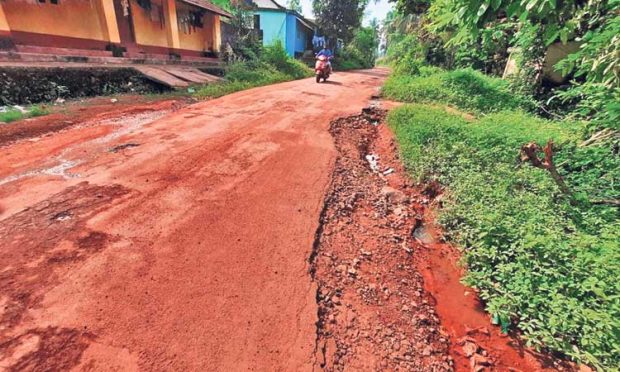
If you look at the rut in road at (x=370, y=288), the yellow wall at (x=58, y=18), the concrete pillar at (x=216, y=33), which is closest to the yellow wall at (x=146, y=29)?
the yellow wall at (x=58, y=18)

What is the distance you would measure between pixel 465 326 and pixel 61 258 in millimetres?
3123

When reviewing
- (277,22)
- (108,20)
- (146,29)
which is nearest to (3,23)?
(108,20)

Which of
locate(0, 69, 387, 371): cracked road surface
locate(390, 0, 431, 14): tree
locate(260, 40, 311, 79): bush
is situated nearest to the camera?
locate(0, 69, 387, 371): cracked road surface

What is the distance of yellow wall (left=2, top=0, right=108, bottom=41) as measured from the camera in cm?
765

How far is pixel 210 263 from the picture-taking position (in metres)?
2.40

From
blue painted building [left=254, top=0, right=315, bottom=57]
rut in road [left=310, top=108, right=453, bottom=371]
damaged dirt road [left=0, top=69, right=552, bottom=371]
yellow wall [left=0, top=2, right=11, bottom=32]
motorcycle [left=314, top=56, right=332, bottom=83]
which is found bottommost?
rut in road [left=310, top=108, right=453, bottom=371]

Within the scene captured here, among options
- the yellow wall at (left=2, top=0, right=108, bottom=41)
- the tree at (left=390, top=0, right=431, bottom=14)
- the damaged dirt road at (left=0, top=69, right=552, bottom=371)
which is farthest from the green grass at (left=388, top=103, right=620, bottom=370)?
the yellow wall at (left=2, top=0, right=108, bottom=41)

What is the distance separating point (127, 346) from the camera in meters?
1.75

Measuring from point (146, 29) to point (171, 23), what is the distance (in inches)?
46.4

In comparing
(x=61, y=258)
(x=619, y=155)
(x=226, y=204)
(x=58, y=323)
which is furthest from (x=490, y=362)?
(x=619, y=155)

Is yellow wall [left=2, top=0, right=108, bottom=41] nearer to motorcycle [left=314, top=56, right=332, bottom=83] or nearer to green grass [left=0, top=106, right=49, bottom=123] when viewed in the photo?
green grass [left=0, top=106, right=49, bottom=123]

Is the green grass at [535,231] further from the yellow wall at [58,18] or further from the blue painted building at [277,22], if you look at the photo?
the blue painted building at [277,22]

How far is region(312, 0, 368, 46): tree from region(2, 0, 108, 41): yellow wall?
55.7 feet

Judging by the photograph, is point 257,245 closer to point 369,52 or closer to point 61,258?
point 61,258
